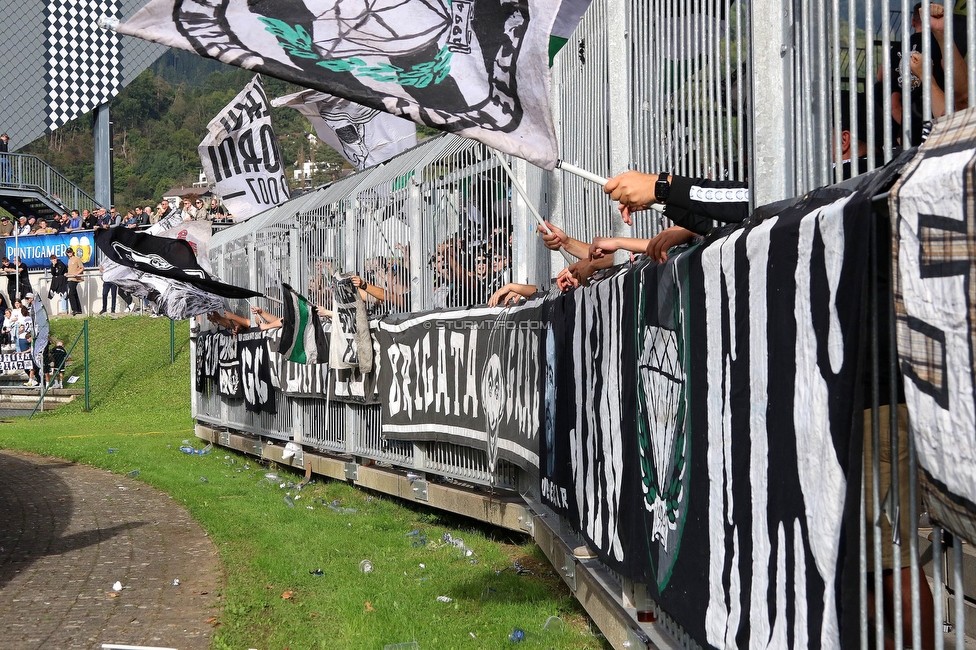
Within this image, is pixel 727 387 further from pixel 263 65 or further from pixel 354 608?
pixel 354 608

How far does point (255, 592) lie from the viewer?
7.70 m

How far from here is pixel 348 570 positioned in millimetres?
8258

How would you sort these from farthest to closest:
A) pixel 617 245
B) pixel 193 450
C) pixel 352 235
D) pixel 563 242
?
pixel 193 450, pixel 352 235, pixel 563 242, pixel 617 245

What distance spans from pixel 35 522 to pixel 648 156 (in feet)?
27.3

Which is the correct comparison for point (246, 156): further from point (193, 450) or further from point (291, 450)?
point (291, 450)

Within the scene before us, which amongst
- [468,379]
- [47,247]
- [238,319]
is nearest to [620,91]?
[468,379]

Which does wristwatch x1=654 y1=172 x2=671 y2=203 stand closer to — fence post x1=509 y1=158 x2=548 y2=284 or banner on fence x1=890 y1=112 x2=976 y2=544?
banner on fence x1=890 y1=112 x2=976 y2=544

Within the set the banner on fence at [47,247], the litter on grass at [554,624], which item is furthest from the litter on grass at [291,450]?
the banner on fence at [47,247]

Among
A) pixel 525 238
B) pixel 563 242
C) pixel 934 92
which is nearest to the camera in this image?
pixel 934 92

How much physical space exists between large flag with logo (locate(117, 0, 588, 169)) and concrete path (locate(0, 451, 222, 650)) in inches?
144

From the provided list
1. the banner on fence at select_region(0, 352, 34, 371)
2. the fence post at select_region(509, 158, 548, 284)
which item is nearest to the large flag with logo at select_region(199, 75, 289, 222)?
the fence post at select_region(509, 158, 548, 284)

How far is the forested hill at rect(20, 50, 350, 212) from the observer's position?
468 ft

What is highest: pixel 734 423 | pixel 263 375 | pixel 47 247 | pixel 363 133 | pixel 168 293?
pixel 47 247

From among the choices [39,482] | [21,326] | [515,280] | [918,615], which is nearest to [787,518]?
[918,615]
